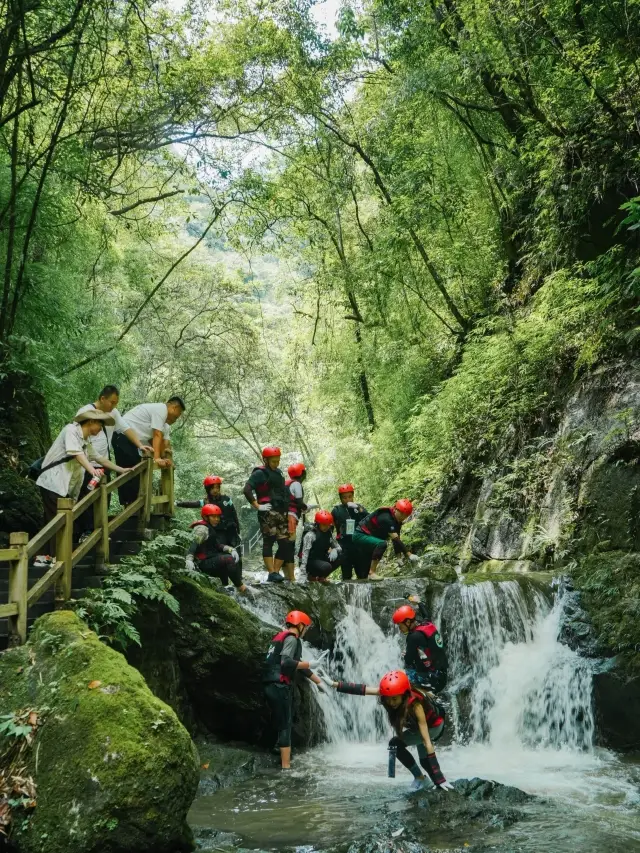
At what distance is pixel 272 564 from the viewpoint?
1184cm

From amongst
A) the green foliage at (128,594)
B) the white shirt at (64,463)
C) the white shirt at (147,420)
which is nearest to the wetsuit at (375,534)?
the green foliage at (128,594)

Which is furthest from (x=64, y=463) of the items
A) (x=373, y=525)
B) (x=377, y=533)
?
(x=377, y=533)

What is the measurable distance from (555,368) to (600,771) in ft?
25.7

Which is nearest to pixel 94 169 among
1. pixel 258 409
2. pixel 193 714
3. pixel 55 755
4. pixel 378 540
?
pixel 378 540

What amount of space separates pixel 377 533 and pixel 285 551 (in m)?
1.60

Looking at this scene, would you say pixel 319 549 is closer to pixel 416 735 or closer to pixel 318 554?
pixel 318 554

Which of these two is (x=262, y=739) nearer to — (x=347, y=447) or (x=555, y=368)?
(x=555, y=368)

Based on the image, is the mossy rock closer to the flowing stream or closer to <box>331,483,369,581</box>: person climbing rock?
the flowing stream

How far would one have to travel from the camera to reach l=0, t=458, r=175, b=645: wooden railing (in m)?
6.32

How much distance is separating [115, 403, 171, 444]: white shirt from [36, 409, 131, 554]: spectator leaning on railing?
58.0 inches

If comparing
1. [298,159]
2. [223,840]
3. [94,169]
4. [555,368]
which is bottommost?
[223,840]

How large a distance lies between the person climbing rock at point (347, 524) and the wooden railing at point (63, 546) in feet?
12.9

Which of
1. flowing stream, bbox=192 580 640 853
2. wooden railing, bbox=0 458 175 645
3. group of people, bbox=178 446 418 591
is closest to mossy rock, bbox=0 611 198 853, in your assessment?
wooden railing, bbox=0 458 175 645

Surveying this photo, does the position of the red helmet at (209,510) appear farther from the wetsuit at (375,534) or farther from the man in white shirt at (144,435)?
the wetsuit at (375,534)
